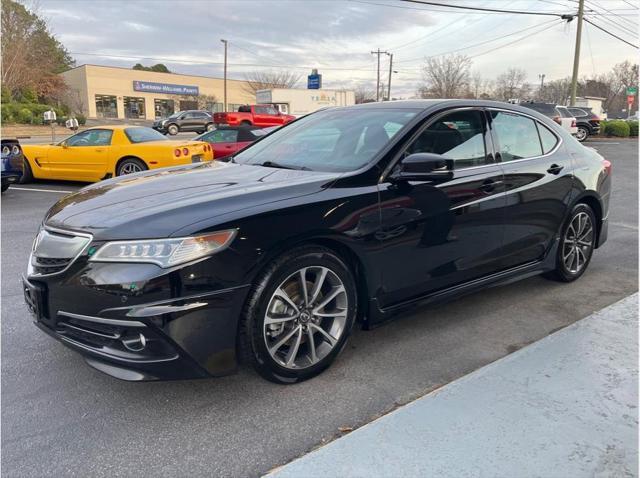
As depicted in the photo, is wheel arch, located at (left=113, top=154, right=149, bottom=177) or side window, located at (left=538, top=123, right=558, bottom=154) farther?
wheel arch, located at (left=113, top=154, right=149, bottom=177)

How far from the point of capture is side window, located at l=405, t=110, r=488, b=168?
3533 mm

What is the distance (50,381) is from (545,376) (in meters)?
2.86

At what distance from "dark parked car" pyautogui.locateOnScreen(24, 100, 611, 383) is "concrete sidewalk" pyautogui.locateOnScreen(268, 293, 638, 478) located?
67 cm

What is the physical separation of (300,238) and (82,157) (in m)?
8.78

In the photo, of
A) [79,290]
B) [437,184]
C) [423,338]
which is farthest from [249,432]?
[437,184]

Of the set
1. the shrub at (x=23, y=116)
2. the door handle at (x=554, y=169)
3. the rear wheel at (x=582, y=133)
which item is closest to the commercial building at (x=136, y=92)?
the shrub at (x=23, y=116)

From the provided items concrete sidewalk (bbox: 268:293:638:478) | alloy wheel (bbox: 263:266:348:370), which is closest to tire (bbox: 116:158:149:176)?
alloy wheel (bbox: 263:266:348:370)

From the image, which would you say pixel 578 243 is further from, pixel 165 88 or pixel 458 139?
pixel 165 88

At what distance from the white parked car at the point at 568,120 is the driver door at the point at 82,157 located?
17612mm

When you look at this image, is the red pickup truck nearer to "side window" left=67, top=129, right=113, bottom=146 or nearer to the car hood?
"side window" left=67, top=129, right=113, bottom=146

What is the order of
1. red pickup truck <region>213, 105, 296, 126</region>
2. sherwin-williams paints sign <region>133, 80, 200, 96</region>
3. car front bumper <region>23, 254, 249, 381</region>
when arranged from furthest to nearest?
sherwin-williams paints sign <region>133, 80, 200, 96</region>
red pickup truck <region>213, 105, 296, 126</region>
car front bumper <region>23, 254, 249, 381</region>

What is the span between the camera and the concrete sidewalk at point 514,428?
222 cm

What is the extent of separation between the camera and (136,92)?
60.0 meters

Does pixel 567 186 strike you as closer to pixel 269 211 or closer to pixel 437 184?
pixel 437 184
